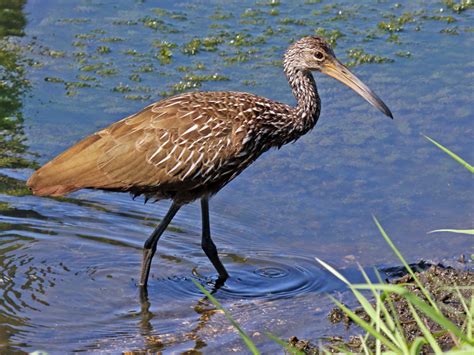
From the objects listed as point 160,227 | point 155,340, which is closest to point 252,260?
point 160,227

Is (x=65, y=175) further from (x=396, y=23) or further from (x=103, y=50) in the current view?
(x=396, y=23)

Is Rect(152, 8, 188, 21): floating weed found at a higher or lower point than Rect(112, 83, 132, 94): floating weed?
higher

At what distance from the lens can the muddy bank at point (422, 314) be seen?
17.2 feet

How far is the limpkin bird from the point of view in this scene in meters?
6.33

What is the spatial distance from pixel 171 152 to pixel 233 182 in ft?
5.50

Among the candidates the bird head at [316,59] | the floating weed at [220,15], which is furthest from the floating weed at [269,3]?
the bird head at [316,59]

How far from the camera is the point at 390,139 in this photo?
8.34 meters

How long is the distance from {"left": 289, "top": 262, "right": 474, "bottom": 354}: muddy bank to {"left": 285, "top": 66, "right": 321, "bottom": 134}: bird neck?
3.65 ft

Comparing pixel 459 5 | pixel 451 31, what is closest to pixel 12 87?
pixel 451 31

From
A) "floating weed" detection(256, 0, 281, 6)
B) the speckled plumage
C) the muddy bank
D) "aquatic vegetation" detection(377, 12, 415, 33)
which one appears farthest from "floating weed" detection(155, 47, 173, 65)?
the muddy bank

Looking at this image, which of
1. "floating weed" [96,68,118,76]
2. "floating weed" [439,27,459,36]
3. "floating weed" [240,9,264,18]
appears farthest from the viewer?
"floating weed" [240,9,264,18]

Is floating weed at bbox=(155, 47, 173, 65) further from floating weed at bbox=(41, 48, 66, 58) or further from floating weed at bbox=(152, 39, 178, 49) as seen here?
floating weed at bbox=(41, 48, 66, 58)

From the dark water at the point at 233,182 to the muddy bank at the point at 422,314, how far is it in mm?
196

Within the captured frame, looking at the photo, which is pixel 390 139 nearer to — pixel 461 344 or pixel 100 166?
pixel 100 166
